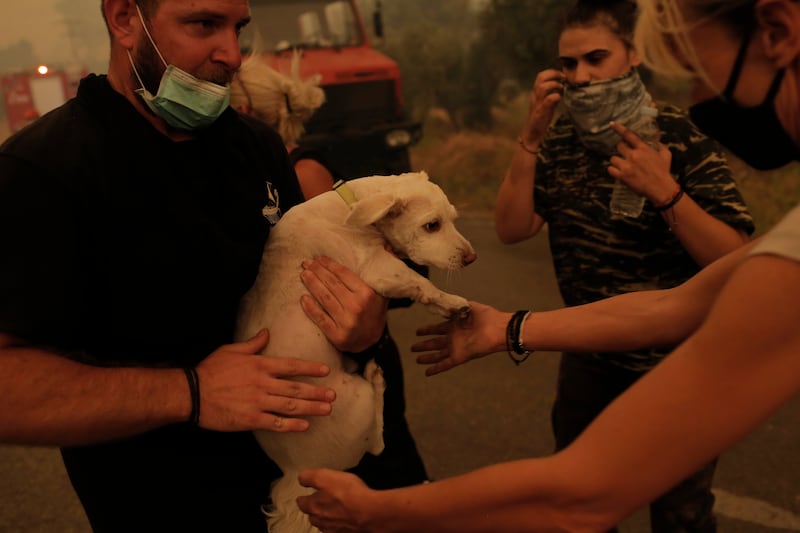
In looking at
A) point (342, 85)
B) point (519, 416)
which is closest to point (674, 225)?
point (519, 416)

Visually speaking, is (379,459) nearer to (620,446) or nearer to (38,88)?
(620,446)

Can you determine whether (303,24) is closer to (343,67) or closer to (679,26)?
(343,67)

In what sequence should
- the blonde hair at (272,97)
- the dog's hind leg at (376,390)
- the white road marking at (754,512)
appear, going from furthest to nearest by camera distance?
1. the white road marking at (754,512)
2. the blonde hair at (272,97)
3. the dog's hind leg at (376,390)

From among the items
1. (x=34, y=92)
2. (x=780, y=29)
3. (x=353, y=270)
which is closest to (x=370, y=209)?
(x=353, y=270)

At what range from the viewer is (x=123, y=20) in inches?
65.7

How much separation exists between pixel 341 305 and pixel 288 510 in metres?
0.55

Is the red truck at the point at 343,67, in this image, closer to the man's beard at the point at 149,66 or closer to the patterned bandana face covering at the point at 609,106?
the patterned bandana face covering at the point at 609,106

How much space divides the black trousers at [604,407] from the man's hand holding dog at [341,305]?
1033mm

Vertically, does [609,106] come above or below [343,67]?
above

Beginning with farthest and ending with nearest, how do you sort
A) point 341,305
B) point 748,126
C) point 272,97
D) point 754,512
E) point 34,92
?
point 34,92 < point 754,512 < point 272,97 < point 341,305 < point 748,126

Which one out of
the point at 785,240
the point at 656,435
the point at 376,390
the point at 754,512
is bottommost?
the point at 754,512

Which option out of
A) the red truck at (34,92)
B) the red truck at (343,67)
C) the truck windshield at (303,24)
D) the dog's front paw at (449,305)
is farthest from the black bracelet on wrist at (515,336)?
the truck windshield at (303,24)

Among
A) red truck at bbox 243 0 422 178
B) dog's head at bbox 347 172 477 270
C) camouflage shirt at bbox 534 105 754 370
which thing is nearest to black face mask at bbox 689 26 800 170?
dog's head at bbox 347 172 477 270

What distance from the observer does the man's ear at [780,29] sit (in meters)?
1.08
